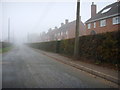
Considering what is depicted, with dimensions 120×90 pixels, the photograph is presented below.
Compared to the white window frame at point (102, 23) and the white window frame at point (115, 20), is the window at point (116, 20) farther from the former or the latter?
the white window frame at point (102, 23)

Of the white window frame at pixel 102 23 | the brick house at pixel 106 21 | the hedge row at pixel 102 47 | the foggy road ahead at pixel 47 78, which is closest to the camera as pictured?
the foggy road ahead at pixel 47 78

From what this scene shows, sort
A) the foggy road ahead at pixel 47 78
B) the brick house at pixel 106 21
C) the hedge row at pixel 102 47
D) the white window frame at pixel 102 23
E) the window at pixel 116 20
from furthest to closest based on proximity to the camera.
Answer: the white window frame at pixel 102 23 < the brick house at pixel 106 21 < the window at pixel 116 20 < the hedge row at pixel 102 47 < the foggy road ahead at pixel 47 78

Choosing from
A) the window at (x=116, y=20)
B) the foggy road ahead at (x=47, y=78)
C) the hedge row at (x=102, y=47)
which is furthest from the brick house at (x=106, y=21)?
the foggy road ahead at (x=47, y=78)

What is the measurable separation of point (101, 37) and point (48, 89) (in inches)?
302

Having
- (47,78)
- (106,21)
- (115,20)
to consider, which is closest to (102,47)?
(47,78)

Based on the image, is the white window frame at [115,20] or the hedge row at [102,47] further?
the white window frame at [115,20]

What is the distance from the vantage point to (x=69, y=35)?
185ft

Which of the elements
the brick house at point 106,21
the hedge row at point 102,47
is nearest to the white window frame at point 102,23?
the brick house at point 106,21

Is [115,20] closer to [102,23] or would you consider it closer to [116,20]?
[116,20]

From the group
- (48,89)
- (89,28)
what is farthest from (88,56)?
(89,28)

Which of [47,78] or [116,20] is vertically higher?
[116,20]

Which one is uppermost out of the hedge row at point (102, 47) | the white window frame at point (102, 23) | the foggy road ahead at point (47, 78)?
the white window frame at point (102, 23)

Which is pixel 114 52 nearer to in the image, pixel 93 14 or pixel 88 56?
pixel 88 56

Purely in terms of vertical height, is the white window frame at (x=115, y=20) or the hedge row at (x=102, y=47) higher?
the white window frame at (x=115, y=20)
